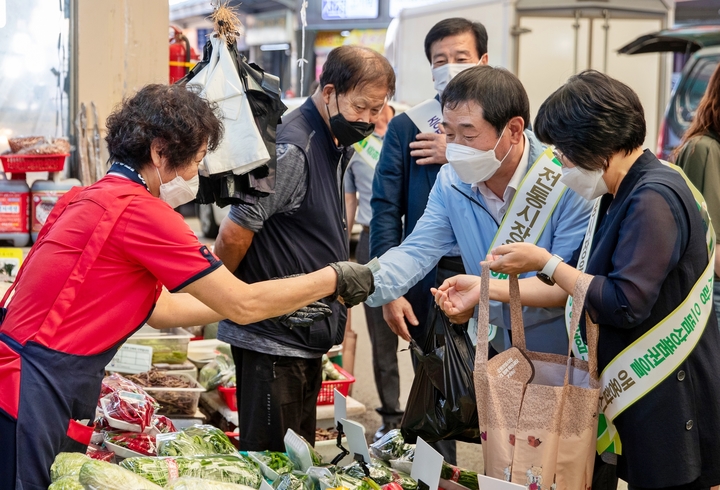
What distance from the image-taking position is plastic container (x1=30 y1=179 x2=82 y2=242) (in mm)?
4746

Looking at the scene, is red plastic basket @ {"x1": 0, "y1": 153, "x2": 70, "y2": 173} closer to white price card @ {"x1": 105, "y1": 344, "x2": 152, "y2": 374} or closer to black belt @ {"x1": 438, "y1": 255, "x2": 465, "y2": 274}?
white price card @ {"x1": 105, "y1": 344, "x2": 152, "y2": 374}

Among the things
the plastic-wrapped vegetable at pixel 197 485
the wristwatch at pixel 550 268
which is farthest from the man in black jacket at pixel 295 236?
the wristwatch at pixel 550 268

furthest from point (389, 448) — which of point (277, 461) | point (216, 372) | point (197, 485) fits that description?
point (216, 372)

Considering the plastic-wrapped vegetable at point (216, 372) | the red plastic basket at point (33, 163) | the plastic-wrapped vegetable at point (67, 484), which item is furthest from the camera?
the red plastic basket at point (33, 163)

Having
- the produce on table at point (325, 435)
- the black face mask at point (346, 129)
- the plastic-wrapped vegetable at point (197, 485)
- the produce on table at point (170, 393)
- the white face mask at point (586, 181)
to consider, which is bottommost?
the produce on table at point (325, 435)

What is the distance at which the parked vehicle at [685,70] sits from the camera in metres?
8.20

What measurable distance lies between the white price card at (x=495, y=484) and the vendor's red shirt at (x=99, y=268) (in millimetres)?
891

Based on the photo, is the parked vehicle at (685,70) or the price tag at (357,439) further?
the parked vehicle at (685,70)

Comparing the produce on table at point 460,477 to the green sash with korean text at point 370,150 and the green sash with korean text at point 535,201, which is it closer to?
the green sash with korean text at point 535,201

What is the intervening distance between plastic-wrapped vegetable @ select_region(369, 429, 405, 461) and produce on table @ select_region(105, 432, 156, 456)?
75 cm

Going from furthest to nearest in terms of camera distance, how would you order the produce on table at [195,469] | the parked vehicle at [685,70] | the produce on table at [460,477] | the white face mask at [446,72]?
the parked vehicle at [685,70] < the white face mask at [446,72] < the produce on table at [460,477] < the produce on table at [195,469]

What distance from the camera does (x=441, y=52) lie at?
395 centimetres

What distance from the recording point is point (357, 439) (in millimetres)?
2473

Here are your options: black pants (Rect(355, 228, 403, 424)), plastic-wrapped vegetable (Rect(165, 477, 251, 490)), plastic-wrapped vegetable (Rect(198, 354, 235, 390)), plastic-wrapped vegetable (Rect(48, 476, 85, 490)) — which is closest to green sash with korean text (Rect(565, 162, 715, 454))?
plastic-wrapped vegetable (Rect(165, 477, 251, 490))
